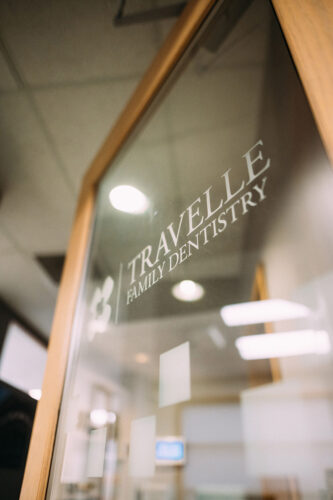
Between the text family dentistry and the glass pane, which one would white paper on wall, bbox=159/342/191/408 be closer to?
the glass pane

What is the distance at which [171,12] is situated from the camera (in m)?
1.29

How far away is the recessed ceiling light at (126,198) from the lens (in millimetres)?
1320

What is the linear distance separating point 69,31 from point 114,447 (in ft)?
5.03

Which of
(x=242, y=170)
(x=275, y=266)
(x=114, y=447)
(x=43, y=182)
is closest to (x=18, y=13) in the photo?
(x=43, y=182)

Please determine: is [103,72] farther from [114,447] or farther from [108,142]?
[114,447]

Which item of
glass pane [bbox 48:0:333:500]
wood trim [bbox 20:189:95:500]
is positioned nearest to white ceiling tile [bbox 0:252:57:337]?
glass pane [bbox 48:0:333:500]

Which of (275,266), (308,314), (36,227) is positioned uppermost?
(36,227)

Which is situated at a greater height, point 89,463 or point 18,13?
point 18,13

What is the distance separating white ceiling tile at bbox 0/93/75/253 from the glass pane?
24.4 inches

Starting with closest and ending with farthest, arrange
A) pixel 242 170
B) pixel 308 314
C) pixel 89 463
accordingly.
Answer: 1. pixel 242 170
2. pixel 89 463
3. pixel 308 314

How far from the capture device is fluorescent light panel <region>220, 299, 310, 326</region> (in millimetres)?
2115

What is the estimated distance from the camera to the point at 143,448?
91cm

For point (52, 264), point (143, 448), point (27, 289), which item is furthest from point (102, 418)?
point (27, 289)

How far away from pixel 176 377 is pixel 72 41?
4.37ft
